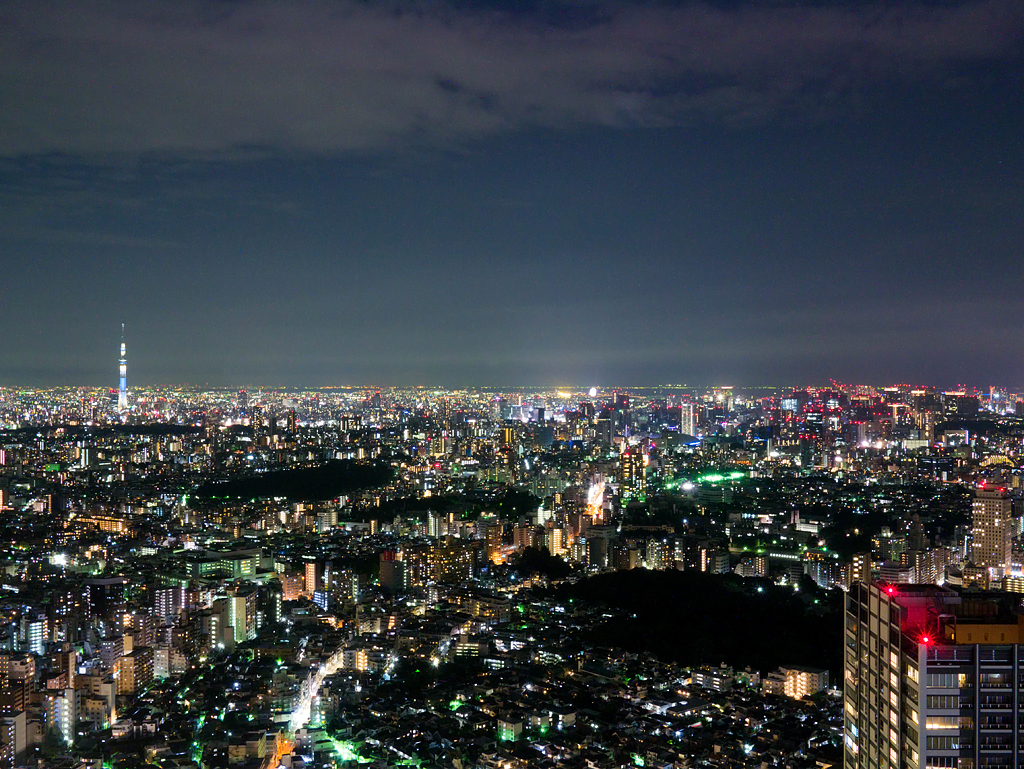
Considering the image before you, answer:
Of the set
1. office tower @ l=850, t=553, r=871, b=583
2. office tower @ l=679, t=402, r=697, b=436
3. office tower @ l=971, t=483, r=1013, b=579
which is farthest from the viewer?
office tower @ l=679, t=402, r=697, b=436

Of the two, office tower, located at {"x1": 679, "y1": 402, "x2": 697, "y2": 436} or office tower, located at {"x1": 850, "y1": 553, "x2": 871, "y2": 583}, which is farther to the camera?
office tower, located at {"x1": 679, "y1": 402, "x2": 697, "y2": 436}

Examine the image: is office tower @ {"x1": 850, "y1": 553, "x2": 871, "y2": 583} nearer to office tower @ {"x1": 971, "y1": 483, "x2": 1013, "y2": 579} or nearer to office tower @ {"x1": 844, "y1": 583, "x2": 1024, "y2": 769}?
office tower @ {"x1": 971, "y1": 483, "x2": 1013, "y2": 579}

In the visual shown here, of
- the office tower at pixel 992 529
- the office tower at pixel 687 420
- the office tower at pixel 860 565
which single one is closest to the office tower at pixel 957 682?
the office tower at pixel 860 565

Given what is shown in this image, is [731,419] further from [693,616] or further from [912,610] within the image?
[912,610]

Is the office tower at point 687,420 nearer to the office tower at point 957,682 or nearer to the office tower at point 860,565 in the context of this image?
the office tower at point 860,565

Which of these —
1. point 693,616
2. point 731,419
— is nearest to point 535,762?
point 693,616

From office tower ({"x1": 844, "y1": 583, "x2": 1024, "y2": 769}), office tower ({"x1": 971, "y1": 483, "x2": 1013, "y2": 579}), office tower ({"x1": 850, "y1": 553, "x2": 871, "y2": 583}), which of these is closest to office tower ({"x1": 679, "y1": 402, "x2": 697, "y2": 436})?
office tower ({"x1": 971, "y1": 483, "x2": 1013, "y2": 579})

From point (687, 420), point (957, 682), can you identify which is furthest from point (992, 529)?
point (687, 420)

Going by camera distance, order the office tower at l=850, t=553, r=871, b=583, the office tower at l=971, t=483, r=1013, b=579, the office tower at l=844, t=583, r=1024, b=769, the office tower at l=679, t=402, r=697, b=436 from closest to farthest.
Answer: the office tower at l=844, t=583, r=1024, b=769, the office tower at l=850, t=553, r=871, b=583, the office tower at l=971, t=483, r=1013, b=579, the office tower at l=679, t=402, r=697, b=436
